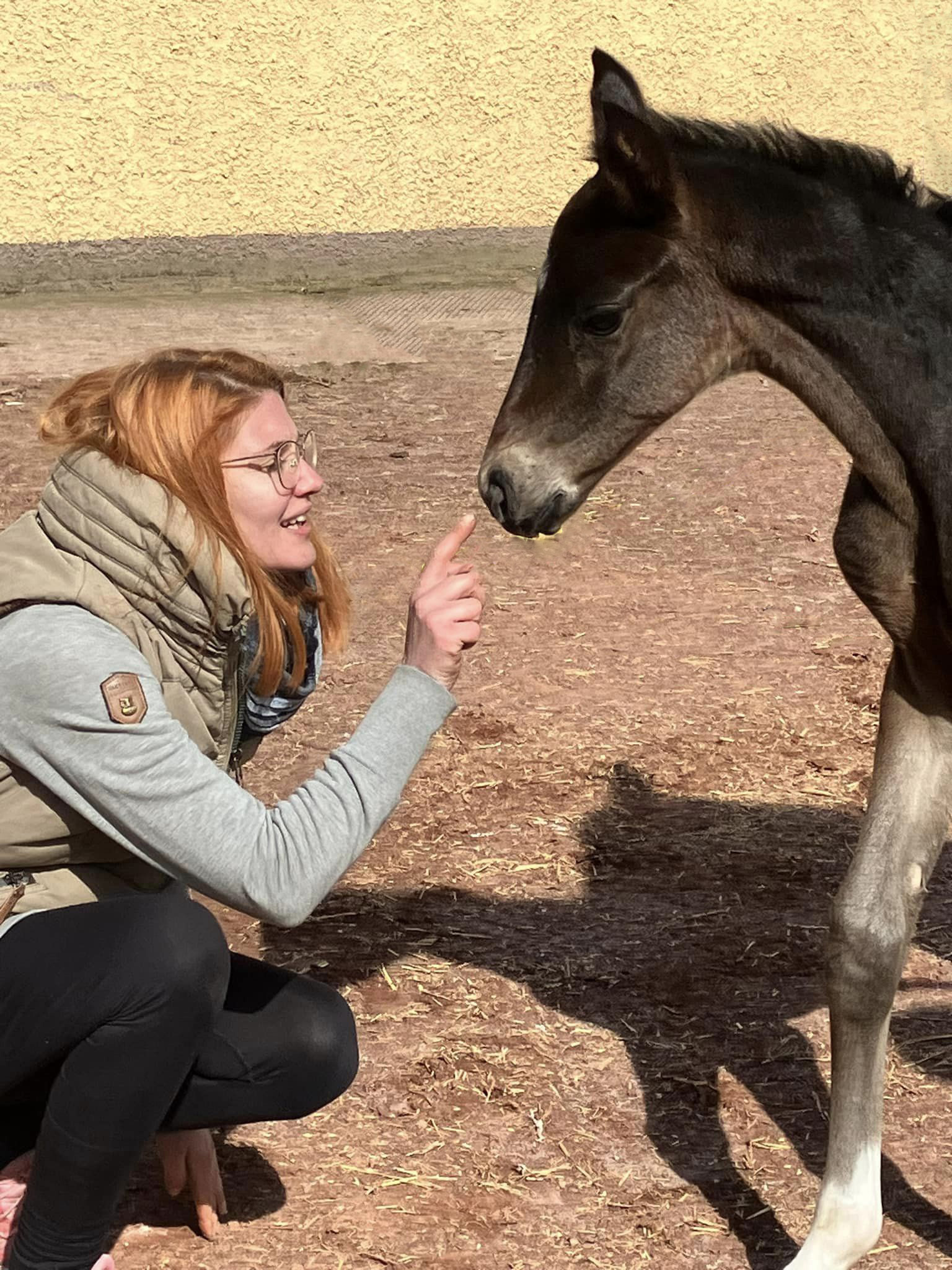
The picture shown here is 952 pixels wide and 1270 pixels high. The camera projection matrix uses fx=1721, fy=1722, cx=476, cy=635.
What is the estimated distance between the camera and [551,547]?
20.2 feet

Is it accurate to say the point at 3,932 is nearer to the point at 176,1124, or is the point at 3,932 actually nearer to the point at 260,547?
the point at 176,1124

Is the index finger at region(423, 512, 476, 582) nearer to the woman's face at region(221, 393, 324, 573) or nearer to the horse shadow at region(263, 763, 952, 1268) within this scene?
the woman's face at region(221, 393, 324, 573)

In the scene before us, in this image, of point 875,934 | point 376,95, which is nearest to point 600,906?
point 875,934

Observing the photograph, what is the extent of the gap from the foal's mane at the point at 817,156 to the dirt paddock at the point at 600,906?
1723 mm

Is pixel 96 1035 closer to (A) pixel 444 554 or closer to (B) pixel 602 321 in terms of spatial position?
(A) pixel 444 554

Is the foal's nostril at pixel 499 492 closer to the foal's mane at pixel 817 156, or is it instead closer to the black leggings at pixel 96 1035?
the foal's mane at pixel 817 156

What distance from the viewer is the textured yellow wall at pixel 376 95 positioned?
951cm

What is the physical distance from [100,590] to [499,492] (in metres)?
0.94

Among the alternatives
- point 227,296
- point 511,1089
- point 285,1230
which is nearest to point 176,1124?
point 285,1230

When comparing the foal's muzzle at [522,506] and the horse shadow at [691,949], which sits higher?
the foal's muzzle at [522,506]

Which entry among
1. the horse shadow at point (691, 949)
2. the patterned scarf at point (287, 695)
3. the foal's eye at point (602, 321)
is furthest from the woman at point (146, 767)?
the horse shadow at point (691, 949)

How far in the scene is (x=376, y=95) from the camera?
981 cm

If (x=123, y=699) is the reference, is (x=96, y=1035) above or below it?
below

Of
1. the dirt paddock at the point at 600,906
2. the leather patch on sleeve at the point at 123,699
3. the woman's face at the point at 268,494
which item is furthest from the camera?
the dirt paddock at the point at 600,906
